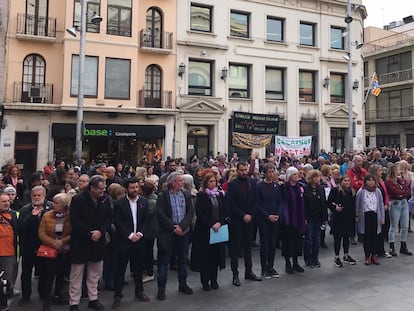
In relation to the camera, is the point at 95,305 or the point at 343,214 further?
the point at 343,214

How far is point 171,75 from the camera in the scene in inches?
801

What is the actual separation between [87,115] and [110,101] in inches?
53.0

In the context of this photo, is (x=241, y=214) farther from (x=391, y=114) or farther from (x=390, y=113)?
(x=390, y=113)

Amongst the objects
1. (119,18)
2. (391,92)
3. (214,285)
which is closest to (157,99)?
(119,18)

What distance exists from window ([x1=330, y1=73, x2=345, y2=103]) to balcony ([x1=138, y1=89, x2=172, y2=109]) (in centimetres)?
1157

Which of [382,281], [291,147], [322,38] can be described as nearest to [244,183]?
[382,281]

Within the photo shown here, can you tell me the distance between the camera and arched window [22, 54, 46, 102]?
17.8 metres

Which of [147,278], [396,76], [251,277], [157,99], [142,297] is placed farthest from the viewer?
[396,76]

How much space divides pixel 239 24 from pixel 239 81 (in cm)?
350

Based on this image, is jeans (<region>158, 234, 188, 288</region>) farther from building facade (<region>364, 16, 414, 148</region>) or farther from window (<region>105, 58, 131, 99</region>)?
building facade (<region>364, 16, 414, 148</region>)

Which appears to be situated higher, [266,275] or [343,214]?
[343,214]

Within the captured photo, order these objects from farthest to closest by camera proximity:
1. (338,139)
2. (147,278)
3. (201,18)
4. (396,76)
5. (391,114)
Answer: (391,114)
(396,76)
(338,139)
(201,18)
(147,278)

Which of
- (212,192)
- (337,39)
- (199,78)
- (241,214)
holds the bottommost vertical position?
(241,214)

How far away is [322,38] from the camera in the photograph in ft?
79.9
